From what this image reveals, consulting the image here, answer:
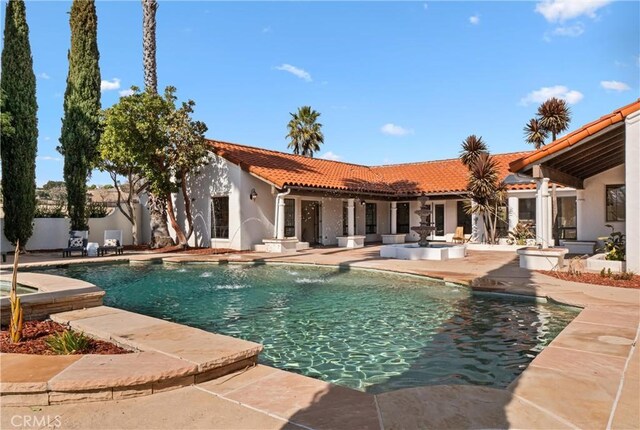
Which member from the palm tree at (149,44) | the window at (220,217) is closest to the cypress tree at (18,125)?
the palm tree at (149,44)

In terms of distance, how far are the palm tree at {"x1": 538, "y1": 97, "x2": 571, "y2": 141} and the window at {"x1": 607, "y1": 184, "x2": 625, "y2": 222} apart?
11.5m

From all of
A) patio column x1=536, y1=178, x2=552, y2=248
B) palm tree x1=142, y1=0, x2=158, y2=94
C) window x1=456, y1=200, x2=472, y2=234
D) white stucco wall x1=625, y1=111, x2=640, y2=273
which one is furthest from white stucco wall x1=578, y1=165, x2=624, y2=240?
palm tree x1=142, y1=0, x2=158, y2=94

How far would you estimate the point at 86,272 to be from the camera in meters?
13.6

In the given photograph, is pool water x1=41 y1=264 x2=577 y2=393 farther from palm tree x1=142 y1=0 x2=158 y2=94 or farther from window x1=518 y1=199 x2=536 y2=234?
window x1=518 y1=199 x2=536 y2=234

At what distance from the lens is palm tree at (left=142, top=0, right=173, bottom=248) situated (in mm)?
20719

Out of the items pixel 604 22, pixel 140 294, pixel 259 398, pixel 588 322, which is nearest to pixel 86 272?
pixel 140 294

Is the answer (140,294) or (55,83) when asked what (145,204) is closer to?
(55,83)

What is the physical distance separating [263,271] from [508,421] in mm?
11182

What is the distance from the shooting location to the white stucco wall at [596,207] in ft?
55.6

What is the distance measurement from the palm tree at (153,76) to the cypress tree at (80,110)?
104 inches

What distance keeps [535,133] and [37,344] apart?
1259 inches

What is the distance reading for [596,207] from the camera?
56.7 feet

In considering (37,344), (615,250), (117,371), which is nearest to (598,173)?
(615,250)

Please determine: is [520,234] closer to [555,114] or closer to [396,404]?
[555,114]
